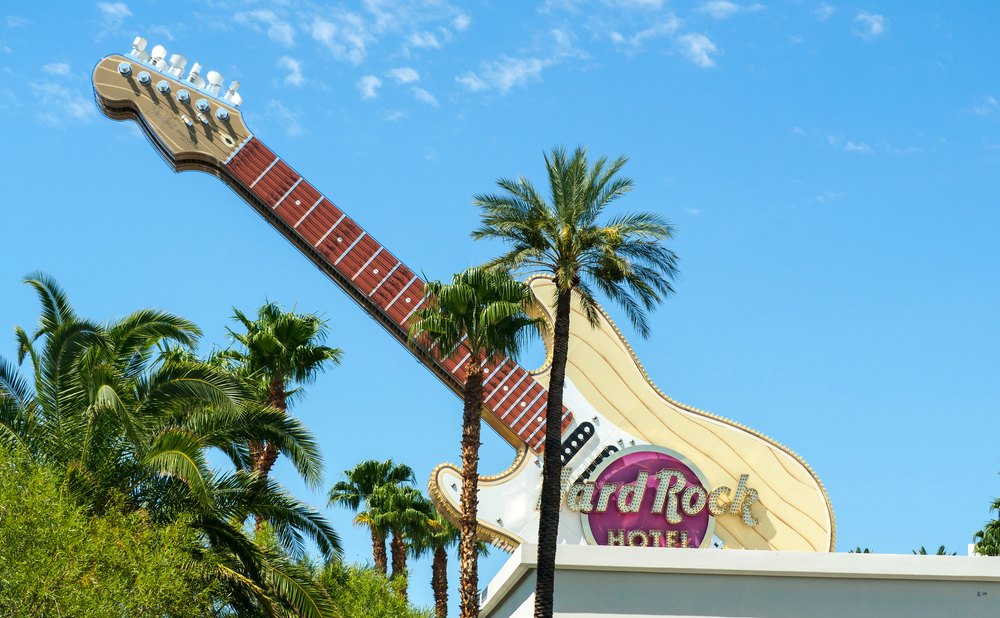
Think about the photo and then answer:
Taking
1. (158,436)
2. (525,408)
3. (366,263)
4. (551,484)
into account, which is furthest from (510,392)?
(158,436)

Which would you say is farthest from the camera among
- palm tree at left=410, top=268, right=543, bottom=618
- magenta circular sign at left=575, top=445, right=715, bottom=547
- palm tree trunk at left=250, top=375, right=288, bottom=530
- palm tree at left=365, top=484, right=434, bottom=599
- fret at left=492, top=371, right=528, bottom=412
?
palm tree at left=365, top=484, right=434, bottom=599

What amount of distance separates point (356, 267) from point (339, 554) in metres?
10.0

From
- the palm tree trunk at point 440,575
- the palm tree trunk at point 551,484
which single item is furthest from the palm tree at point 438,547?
the palm tree trunk at point 551,484

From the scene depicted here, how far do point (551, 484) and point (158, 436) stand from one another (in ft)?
20.0

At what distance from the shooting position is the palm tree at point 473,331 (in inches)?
898

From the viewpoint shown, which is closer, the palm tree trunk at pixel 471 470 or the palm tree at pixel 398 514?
the palm tree trunk at pixel 471 470

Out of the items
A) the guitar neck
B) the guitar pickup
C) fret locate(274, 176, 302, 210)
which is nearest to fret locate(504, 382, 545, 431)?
the guitar neck

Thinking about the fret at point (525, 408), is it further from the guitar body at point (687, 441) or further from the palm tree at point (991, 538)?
the palm tree at point (991, 538)

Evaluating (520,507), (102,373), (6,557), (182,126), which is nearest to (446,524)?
(520,507)

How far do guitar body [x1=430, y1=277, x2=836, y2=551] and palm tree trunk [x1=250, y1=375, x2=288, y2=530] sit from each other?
5.22 m

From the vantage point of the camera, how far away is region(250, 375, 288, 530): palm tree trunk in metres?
23.8

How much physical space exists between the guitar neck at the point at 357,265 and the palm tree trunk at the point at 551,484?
7.84m

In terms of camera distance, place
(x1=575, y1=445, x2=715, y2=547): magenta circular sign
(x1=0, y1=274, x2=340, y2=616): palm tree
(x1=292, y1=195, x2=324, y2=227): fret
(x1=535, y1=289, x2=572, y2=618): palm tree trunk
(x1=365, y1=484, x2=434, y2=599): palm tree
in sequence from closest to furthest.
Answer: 1. (x1=0, y1=274, x2=340, y2=616): palm tree
2. (x1=535, y1=289, x2=572, y2=618): palm tree trunk
3. (x1=575, y1=445, x2=715, y2=547): magenta circular sign
4. (x1=292, y1=195, x2=324, y2=227): fret
5. (x1=365, y1=484, x2=434, y2=599): palm tree

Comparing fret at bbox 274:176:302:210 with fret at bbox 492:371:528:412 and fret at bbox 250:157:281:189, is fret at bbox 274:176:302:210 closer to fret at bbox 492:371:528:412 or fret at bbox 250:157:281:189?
fret at bbox 250:157:281:189
